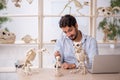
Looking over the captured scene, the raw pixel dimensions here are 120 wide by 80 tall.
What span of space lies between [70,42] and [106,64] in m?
0.67

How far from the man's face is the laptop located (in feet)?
1.69

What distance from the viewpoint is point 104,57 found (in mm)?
1644

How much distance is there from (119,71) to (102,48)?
3.24 m

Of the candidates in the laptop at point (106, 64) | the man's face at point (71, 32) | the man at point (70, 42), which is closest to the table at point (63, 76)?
the laptop at point (106, 64)

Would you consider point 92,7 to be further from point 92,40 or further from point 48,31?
point 48,31

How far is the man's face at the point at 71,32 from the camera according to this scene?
213 cm

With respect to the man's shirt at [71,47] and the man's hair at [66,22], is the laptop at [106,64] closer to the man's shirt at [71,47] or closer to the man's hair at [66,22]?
the man's shirt at [71,47]

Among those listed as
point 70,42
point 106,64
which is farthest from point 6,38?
point 106,64

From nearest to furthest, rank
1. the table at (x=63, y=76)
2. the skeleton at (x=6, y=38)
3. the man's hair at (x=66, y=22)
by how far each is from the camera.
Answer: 1. the table at (x=63, y=76)
2. the man's hair at (x=66, y=22)
3. the skeleton at (x=6, y=38)

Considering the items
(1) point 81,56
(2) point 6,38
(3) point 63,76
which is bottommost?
(3) point 63,76

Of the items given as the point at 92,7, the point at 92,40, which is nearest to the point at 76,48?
the point at 92,40

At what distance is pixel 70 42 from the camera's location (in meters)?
2.29

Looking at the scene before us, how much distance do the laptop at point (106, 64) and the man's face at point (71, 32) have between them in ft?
1.69

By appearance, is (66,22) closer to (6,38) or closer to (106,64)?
(106,64)
